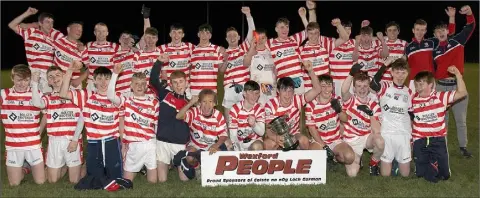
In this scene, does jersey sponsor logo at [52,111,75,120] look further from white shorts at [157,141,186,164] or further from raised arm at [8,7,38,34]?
raised arm at [8,7,38,34]

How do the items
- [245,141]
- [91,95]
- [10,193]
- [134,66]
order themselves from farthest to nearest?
[134,66]
[245,141]
[91,95]
[10,193]

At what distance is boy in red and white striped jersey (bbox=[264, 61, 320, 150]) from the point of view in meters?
7.14

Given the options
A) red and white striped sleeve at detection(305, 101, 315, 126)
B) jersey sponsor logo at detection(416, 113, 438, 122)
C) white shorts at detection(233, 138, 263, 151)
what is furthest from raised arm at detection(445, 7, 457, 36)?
white shorts at detection(233, 138, 263, 151)

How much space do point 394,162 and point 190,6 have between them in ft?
85.1

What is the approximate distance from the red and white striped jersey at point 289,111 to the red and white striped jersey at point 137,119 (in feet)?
4.63

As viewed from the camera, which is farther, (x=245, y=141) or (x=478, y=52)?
(x=478, y=52)

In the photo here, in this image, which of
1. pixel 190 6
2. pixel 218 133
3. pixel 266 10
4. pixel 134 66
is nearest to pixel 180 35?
pixel 134 66

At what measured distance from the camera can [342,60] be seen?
29.3 ft

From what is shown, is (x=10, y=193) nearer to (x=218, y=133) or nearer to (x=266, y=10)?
(x=218, y=133)

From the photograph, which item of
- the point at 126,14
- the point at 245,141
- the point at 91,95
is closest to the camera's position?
the point at 91,95

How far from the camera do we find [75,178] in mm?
6973

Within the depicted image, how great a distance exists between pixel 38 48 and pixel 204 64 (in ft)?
7.84

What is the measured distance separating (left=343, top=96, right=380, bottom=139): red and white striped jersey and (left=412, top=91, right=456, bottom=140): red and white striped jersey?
20.2 inches

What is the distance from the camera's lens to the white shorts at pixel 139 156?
6965 millimetres
